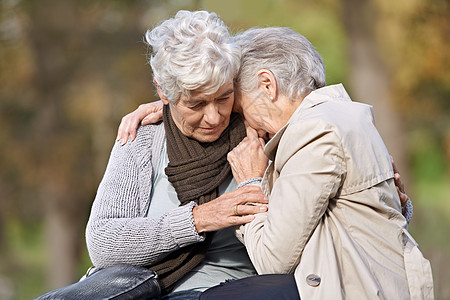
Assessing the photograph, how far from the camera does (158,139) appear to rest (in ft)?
9.75

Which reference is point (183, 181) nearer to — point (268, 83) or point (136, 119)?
point (136, 119)

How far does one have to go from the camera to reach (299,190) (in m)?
2.25

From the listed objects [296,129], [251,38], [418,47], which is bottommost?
[418,47]

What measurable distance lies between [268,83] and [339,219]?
676 millimetres

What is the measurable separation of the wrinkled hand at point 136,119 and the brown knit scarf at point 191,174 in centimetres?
11

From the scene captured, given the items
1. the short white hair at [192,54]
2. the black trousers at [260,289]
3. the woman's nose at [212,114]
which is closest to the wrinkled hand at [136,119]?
the short white hair at [192,54]

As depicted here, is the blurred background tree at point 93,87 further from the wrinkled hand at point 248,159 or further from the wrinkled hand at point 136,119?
the wrinkled hand at point 248,159

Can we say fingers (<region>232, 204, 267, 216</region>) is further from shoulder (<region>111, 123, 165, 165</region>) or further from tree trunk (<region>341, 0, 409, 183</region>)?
tree trunk (<region>341, 0, 409, 183</region>)

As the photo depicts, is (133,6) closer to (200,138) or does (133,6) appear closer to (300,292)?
(200,138)

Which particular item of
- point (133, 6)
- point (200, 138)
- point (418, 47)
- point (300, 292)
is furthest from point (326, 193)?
point (133, 6)

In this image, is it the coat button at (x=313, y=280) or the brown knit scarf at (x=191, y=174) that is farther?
the brown knit scarf at (x=191, y=174)

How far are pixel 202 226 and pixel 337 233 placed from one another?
1.91ft

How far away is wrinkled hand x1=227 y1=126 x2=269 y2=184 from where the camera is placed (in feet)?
8.98

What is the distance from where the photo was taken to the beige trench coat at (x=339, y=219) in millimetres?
2234
